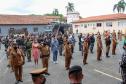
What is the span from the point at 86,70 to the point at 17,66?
471cm

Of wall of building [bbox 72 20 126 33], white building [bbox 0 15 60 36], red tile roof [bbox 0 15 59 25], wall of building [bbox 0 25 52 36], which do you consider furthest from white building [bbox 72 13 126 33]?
wall of building [bbox 0 25 52 36]

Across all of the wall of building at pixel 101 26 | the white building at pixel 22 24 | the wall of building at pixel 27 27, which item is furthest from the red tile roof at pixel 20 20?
the wall of building at pixel 101 26

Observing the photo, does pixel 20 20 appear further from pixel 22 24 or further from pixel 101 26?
pixel 101 26

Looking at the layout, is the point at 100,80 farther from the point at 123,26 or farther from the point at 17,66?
the point at 123,26

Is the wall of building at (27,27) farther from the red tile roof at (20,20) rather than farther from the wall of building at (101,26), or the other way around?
the wall of building at (101,26)

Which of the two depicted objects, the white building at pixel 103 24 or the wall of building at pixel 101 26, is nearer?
the wall of building at pixel 101 26

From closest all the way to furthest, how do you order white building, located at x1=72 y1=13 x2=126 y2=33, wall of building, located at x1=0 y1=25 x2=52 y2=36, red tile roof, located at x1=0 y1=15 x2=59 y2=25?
white building, located at x1=72 y1=13 x2=126 y2=33
wall of building, located at x1=0 y1=25 x2=52 y2=36
red tile roof, located at x1=0 y1=15 x2=59 y2=25

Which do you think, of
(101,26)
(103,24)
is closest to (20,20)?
(101,26)

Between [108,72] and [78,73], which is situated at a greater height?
[78,73]

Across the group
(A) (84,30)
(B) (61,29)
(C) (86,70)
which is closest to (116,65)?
(C) (86,70)

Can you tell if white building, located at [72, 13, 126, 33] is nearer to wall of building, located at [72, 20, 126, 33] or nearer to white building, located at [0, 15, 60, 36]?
wall of building, located at [72, 20, 126, 33]

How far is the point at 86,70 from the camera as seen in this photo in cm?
1869

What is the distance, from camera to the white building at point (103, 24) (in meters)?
60.0

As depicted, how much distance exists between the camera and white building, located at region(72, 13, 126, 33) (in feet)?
197
